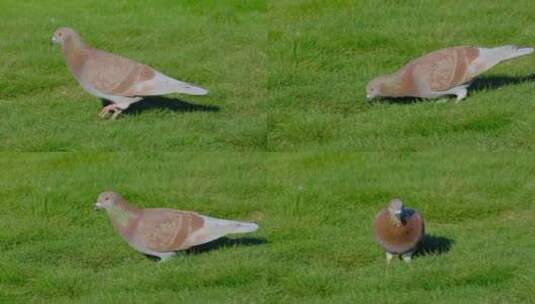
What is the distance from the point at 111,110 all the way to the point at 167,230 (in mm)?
2342

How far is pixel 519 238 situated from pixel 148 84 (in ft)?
13.2

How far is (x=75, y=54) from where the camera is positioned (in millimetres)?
13602

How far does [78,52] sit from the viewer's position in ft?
44.6

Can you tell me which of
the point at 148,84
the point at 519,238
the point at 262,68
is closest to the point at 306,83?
the point at 262,68

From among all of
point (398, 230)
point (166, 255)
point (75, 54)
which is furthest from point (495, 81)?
point (75, 54)

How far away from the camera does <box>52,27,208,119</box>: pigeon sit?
13062 mm

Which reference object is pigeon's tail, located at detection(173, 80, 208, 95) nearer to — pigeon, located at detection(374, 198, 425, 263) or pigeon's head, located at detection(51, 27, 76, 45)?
pigeon's head, located at detection(51, 27, 76, 45)

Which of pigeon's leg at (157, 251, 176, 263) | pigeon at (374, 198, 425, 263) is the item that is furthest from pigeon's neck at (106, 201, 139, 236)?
pigeon at (374, 198, 425, 263)

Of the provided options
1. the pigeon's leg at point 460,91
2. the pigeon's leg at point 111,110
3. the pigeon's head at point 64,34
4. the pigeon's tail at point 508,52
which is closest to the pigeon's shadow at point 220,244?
the pigeon's leg at point 111,110

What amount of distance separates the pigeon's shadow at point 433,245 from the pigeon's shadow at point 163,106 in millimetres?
2996

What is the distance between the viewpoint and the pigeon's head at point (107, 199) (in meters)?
12.2

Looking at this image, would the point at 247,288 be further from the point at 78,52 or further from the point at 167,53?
the point at 167,53

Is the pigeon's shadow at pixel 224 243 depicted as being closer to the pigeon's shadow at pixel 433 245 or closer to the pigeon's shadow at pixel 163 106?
the pigeon's shadow at pixel 433 245

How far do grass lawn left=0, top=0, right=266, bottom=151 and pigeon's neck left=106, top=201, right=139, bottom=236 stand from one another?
1.16 m
